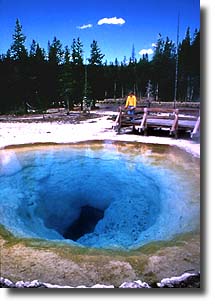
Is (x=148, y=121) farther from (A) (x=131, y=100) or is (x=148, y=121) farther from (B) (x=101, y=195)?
(B) (x=101, y=195)

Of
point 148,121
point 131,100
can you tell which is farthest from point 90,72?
point 148,121

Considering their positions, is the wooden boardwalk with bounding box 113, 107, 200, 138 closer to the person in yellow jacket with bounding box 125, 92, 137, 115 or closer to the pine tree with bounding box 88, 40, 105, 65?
the person in yellow jacket with bounding box 125, 92, 137, 115

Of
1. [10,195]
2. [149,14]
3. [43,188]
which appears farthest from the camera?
[43,188]

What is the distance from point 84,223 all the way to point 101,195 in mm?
523

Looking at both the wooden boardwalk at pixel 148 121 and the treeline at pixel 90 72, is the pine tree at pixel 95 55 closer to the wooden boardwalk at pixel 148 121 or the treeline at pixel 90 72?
the treeline at pixel 90 72

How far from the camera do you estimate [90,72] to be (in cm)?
504

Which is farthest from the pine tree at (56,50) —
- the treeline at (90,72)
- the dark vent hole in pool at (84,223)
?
the dark vent hole in pool at (84,223)

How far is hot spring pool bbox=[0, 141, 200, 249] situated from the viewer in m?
3.23

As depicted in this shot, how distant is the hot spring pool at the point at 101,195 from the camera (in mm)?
3232

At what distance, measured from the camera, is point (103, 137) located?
6.77m

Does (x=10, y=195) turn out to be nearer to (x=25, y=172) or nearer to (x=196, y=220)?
(x=25, y=172)

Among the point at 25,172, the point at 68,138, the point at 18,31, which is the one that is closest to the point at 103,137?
the point at 68,138

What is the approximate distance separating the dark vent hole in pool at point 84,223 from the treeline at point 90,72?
5.53 ft
